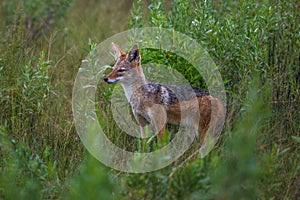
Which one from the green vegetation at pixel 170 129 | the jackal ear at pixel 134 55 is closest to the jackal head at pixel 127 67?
the jackal ear at pixel 134 55

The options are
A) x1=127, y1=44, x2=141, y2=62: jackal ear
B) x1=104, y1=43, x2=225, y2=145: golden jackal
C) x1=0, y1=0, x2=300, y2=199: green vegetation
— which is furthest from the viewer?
x1=104, y1=43, x2=225, y2=145: golden jackal

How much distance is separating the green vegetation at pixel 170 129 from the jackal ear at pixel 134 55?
1.00 feet

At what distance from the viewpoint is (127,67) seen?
5.18 metres

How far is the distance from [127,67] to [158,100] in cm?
50

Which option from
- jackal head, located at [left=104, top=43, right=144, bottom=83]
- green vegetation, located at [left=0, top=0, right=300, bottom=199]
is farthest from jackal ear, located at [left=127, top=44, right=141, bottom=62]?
green vegetation, located at [left=0, top=0, right=300, bottom=199]

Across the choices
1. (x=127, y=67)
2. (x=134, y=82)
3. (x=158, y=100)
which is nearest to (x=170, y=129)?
(x=158, y=100)

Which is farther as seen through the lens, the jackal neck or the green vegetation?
the jackal neck

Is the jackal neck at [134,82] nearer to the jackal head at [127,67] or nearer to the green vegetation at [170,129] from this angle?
the jackal head at [127,67]

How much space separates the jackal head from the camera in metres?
5.10

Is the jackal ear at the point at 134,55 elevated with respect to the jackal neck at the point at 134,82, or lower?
elevated

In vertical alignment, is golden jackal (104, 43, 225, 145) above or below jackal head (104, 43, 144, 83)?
below

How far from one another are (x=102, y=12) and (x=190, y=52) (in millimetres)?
4533

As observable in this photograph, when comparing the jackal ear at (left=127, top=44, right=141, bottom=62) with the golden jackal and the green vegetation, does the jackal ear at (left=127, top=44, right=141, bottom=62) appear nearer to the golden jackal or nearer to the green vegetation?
the golden jackal

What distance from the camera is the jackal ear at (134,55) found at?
16.6 ft
